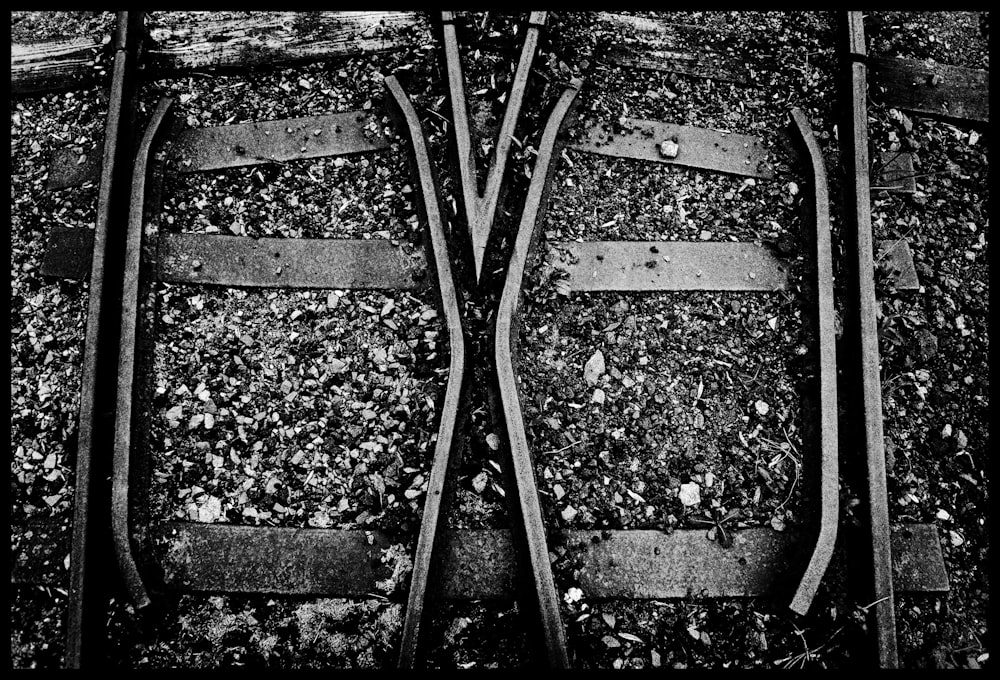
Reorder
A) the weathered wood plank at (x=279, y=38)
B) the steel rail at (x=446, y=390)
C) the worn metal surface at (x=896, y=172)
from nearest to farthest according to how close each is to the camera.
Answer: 1. the steel rail at (x=446, y=390)
2. the worn metal surface at (x=896, y=172)
3. the weathered wood plank at (x=279, y=38)

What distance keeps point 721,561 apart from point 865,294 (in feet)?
5.63

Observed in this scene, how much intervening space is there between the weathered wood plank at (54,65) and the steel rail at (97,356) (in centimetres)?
36

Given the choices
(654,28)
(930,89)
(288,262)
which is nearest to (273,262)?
(288,262)

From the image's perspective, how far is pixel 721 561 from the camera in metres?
3.13

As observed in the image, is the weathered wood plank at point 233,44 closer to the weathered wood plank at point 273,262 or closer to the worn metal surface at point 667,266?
the weathered wood plank at point 273,262

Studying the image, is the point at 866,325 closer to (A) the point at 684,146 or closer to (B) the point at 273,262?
(A) the point at 684,146

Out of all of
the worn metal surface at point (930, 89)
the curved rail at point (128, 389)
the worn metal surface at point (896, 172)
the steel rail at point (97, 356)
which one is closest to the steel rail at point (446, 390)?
the curved rail at point (128, 389)

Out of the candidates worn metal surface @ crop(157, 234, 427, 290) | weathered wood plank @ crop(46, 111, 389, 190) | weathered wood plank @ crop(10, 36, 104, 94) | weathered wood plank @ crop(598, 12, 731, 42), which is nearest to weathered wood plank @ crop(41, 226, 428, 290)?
worn metal surface @ crop(157, 234, 427, 290)

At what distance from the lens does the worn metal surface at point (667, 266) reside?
11.7 feet

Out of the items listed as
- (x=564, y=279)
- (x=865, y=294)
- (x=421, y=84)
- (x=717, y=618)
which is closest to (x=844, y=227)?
(x=865, y=294)

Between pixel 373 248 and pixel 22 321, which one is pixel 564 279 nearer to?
pixel 373 248

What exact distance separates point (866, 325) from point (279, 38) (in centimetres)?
424

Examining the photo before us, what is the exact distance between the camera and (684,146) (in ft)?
12.7

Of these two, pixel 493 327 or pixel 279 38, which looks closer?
pixel 493 327
